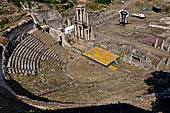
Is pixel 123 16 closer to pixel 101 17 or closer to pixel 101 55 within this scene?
pixel 101 17

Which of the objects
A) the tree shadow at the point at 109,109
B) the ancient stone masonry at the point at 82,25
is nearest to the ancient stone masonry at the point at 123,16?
the ancient stone masonry at the point at 82,25

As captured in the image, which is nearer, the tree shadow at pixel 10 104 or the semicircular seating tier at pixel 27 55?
the tree shadow at pixel 10 104

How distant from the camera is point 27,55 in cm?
2978

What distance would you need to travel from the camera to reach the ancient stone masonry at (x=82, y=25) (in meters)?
39.4

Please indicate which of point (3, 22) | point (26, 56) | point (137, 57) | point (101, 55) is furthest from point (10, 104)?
point (3, 22)

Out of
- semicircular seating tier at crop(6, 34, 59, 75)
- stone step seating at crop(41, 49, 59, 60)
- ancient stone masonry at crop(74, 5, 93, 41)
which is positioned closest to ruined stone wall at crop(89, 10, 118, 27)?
ancient stone masonry at crop(74, 5, 93, 41)

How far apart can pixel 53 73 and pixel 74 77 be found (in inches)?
165

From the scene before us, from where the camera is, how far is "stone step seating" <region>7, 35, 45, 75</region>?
82.9 feet

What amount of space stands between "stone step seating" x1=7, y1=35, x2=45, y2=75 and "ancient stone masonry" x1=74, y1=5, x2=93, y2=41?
429 inches

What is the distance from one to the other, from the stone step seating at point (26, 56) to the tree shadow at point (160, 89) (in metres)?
18.8

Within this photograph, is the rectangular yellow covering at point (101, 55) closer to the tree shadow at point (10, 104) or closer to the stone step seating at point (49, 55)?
the stone step seating at point (49, 55)

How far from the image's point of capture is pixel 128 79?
26.6m

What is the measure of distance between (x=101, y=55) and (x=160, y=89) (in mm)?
15917

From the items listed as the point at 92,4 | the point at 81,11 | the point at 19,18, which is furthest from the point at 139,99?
the point at 92,4
